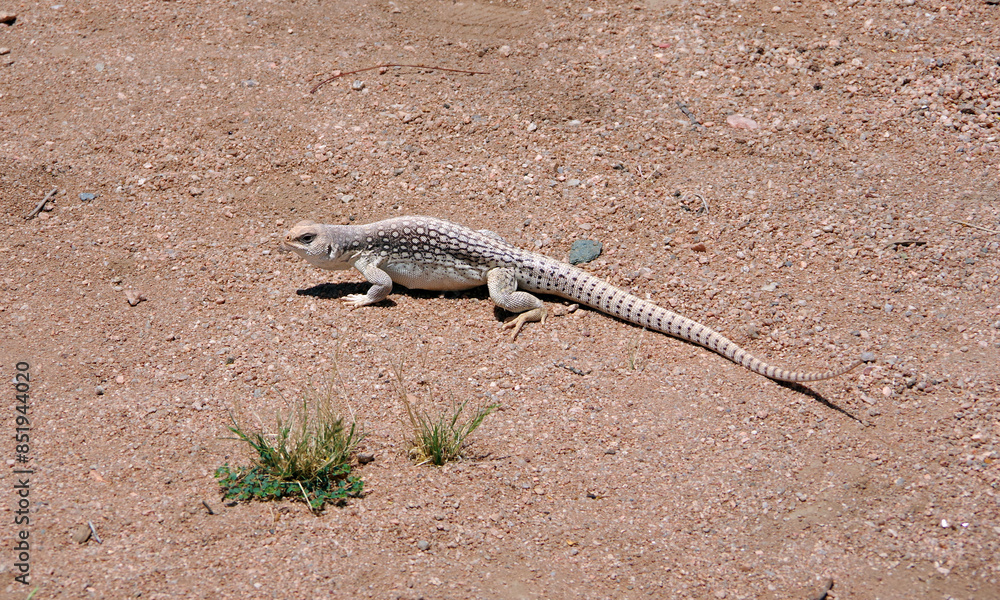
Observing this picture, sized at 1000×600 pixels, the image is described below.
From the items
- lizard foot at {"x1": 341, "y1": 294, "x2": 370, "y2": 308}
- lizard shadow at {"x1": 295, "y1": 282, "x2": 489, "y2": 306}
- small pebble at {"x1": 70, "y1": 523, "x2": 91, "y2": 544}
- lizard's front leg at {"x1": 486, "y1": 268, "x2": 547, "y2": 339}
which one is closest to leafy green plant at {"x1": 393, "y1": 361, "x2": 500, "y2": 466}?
lizard's front leg at {"x1": 486, "y1": 268, "x2": 547, "y2": 339}

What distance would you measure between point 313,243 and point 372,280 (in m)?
0.67

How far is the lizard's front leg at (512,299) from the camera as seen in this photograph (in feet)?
24.7

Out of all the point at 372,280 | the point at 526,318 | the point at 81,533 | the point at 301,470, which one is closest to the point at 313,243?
the point at 372,280

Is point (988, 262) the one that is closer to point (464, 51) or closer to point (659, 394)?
point (659, 394)

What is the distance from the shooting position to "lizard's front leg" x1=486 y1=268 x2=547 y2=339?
24.7ft

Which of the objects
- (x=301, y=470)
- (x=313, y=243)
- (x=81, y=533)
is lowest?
(x=81, y=533)

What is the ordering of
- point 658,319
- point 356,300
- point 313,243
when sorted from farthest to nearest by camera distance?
point 356,300, point 313,243, point 658,319

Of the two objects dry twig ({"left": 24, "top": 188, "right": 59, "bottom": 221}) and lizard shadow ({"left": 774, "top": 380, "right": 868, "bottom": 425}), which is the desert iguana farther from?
dry twig ({"left": 24, "top": 188, "right": 59, "bottom": 221})
